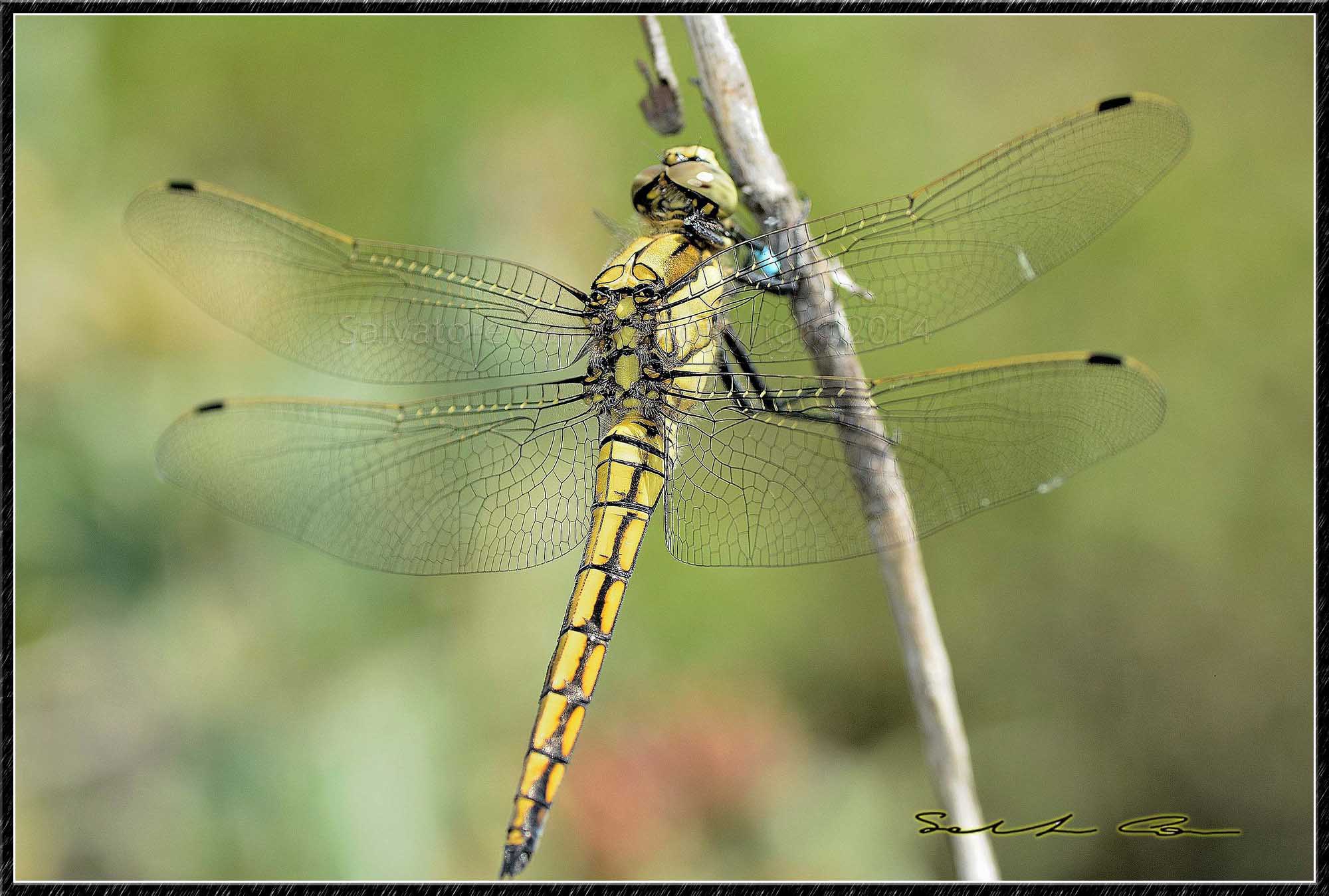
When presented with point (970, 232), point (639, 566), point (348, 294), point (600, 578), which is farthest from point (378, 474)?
point (970, 232)

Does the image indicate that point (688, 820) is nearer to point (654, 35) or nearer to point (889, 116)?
point (654, 35)

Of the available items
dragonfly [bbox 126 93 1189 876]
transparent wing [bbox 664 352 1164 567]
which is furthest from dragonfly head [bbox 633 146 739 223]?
transparent wing [bbox 664 352 1164 567]

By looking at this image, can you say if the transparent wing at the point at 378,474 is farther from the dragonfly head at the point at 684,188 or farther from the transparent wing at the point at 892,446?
the dragonfly head at the point at 684,188

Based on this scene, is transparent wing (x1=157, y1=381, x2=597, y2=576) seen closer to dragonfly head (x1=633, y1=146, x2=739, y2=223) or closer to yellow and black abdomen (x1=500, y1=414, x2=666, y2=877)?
yellow and black abdomen (x1=500, y1=414, x2=666, y2=877)

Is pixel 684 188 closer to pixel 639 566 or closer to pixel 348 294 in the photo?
pixel 348 294
